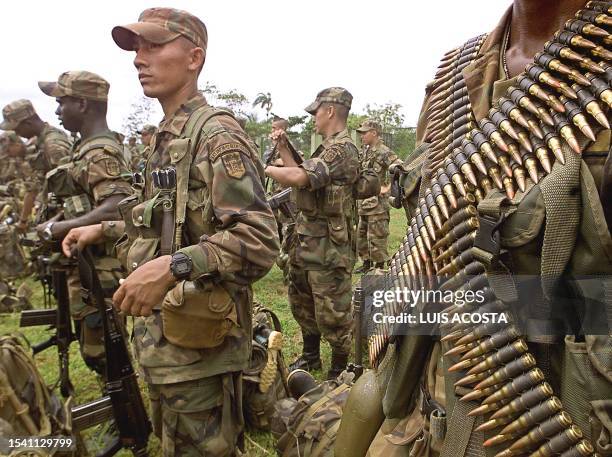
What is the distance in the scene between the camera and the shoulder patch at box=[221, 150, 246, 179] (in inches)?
96.0

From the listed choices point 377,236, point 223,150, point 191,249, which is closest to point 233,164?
point 223,150

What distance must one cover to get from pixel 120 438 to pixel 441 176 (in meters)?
3.38

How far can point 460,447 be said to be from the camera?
1171 millimetres

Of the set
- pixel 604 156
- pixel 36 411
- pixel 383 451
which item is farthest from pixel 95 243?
pixel 604 156

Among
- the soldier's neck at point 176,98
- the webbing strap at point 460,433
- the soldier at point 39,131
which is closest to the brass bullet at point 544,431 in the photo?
the webbing strap at point 460,433

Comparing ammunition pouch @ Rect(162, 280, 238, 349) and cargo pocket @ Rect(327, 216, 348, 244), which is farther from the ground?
cargo pocket @ Rect(327, 216, 348, 244)

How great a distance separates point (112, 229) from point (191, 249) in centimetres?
206

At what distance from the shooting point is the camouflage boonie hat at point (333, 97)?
554 centimetres

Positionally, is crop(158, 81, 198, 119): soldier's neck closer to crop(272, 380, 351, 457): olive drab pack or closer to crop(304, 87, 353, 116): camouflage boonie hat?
crop(272, 380, 351, 457): olive drab pack

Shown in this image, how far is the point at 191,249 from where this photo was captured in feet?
7.58

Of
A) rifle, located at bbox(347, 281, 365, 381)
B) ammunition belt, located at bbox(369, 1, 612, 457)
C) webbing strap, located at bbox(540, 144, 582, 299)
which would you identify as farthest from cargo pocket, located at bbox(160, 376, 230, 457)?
webbing strap, located at bbox(540, 144, 582, 299)

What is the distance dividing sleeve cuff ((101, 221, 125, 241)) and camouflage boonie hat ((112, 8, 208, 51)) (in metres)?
1.74

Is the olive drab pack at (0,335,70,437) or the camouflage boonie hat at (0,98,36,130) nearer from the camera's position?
the olive drab pack at (0,335,70,437)

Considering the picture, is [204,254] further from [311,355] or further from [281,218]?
[281,218]
